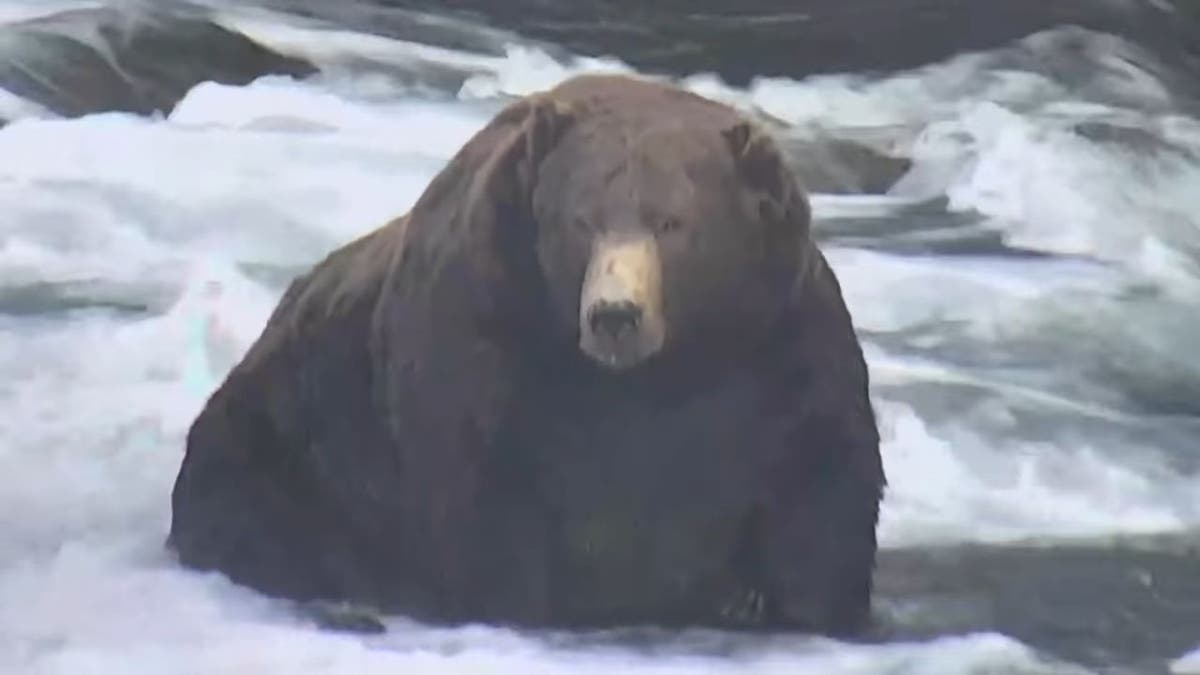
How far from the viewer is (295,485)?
1.22 metres

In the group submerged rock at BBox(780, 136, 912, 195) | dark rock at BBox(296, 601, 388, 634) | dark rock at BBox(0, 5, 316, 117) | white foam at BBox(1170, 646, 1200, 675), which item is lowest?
dark rock at BBox(296, 601, 388, 634)

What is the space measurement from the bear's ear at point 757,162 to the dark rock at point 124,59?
384mm

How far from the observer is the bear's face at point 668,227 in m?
1.12

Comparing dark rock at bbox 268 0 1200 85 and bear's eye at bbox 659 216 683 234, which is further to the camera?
dark rock at bbox 268 0 1200 85

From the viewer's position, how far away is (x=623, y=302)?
3.55 feet

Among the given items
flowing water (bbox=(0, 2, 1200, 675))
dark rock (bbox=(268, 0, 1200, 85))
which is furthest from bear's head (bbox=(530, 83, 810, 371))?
dark rock (bbox=(268, 0, 1200, 85))

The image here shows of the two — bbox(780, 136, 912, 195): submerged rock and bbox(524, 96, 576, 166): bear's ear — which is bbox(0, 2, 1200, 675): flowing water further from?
bbox(524, 96, 576, 166): bear's ear

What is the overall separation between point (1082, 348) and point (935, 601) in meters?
0.26

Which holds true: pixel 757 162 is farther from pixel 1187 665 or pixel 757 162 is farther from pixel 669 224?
pixel 1187 665

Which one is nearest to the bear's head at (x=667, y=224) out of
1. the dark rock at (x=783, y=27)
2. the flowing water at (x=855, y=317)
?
the flowing water at (x=855, y=317)

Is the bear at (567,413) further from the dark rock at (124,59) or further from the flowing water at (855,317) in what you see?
the dark rock at (124,59)

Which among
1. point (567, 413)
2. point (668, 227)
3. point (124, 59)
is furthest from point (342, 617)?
point (124, 59)

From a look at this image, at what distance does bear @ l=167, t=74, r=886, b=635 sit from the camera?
3.79ft

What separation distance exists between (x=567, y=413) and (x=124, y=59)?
1.50 ft
